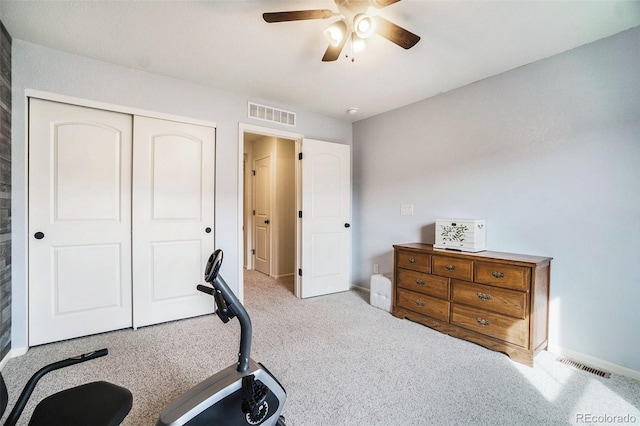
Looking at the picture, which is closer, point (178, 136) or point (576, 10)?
point (576, 10)

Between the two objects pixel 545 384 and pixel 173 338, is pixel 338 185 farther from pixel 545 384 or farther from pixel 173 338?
pixel 545 384

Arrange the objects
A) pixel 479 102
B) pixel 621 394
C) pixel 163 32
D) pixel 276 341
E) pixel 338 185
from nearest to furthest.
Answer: pixel 621 394 < pixel 163 32 < pixel 276 341 < pixel 479 102 < pixel 338 185

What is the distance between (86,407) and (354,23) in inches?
85.6

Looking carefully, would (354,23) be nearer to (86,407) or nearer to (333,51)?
(333,51)

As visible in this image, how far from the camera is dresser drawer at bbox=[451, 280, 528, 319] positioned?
2.21m

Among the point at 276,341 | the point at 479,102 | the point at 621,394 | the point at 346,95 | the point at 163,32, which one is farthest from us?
the point at 346,95

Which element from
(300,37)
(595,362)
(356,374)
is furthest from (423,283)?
(300,37)

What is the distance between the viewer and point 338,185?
156 inches

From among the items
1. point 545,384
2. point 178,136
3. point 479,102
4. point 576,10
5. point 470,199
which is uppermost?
point 576,10

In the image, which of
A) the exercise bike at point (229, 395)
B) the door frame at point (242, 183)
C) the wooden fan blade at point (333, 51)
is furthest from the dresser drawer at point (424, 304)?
the wooden fan blade at point (333, 51)

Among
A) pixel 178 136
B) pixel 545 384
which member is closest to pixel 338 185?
→ pixel 178 136

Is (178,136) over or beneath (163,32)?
beneath

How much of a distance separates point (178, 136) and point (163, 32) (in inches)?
39.1

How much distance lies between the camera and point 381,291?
3.31 meters
